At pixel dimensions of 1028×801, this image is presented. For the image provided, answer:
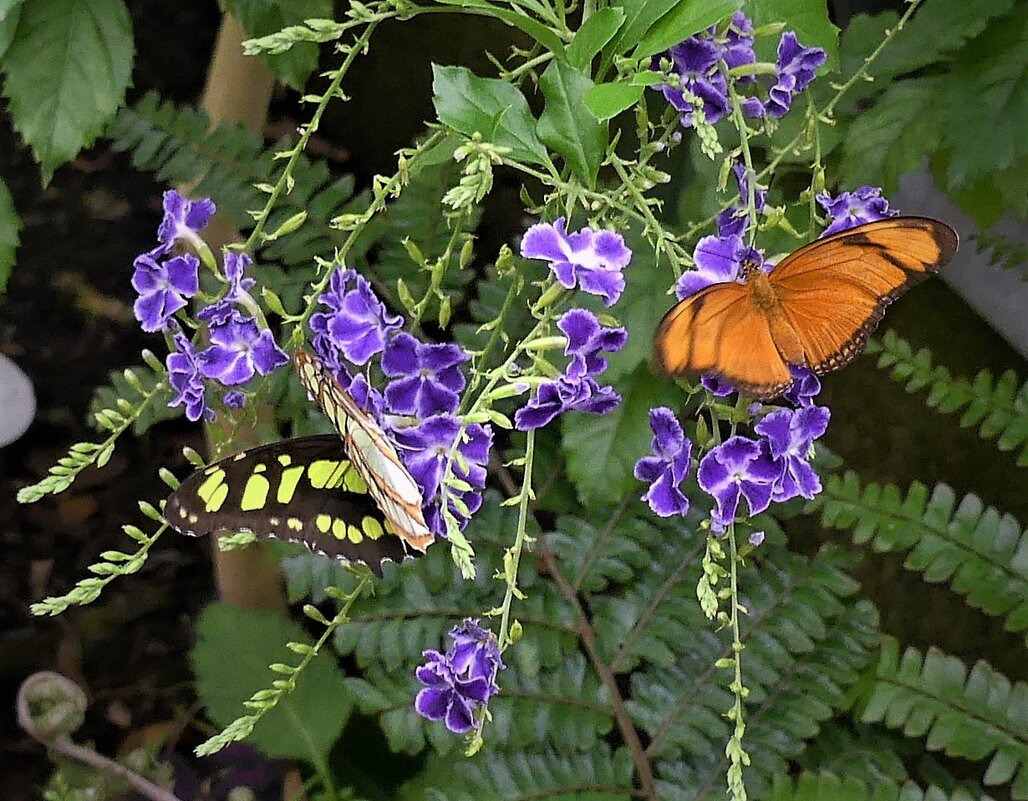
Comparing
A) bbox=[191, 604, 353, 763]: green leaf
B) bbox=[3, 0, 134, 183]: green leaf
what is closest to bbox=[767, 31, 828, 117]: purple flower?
bbox=[3, 0, 134, 183]: green leaf

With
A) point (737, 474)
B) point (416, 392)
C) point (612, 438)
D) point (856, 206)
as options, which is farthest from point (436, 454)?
point (612, 438)

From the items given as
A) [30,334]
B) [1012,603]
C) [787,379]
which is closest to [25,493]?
[787,379]

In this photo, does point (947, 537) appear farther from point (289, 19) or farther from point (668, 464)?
point (289, 19)

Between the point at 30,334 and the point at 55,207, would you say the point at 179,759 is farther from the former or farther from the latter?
the point at 55,207

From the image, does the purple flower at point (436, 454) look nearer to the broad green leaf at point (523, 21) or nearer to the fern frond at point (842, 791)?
the broad green leaf at point (523, 21)

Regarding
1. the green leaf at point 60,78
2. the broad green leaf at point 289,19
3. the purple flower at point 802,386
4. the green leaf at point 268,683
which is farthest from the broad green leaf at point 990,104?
the green leaf at point 268,683

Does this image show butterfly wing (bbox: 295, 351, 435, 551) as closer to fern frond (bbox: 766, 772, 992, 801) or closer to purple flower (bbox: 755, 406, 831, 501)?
purple flower (bbox: 755, 406, 831, 501)
